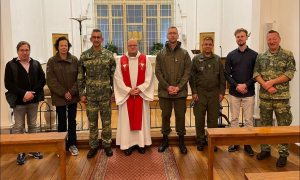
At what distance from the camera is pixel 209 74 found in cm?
362

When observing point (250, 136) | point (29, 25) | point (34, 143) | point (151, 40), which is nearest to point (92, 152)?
point (34, 143)

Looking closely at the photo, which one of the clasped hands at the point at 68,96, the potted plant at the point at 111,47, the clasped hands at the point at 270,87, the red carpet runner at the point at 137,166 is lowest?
the red carpet runner at the point at 137,166

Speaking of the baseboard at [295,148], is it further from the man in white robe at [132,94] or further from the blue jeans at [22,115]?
the blue jeans at [22,115]

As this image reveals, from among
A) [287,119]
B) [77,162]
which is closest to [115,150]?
[77,162]

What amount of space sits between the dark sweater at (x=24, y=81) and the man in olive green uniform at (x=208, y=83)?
2040 millimetres

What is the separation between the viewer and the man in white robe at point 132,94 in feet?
11.8

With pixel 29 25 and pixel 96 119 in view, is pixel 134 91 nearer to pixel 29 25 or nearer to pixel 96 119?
pixel 96 119

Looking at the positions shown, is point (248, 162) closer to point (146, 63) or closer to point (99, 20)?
point (146, 63)

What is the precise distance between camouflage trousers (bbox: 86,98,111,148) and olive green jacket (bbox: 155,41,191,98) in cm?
76

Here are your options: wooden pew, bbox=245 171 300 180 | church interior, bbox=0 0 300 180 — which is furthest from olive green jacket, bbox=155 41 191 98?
wooden pew, bbox=245 171 300 180

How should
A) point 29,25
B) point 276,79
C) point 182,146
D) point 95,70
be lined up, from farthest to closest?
point 29,25 < point 182,146 < point 95,70 < point 276,79

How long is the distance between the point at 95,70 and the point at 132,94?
1.90ft

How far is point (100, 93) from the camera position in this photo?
3.48 meters

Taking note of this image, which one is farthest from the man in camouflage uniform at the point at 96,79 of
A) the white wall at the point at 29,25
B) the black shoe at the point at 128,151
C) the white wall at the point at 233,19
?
the white wall at the point at 233,19
